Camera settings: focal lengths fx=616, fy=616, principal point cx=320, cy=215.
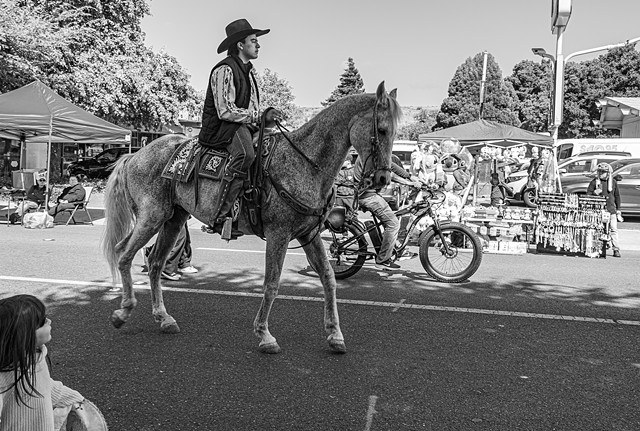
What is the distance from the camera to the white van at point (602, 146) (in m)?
25.1

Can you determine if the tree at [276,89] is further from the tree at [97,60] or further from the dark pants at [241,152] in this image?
the dark pants at [241,152]

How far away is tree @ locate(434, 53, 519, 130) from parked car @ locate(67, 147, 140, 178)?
4385 centimetres

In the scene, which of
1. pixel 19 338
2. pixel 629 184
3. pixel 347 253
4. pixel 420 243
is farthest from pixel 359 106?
pixel 629 184

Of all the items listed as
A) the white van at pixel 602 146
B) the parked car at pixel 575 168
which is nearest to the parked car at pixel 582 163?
the parked car at pixel 575 168

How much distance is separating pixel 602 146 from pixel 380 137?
24.7 m

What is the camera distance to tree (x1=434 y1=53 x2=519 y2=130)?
220ft

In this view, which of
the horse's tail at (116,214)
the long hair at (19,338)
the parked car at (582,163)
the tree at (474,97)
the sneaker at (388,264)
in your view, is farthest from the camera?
the tree at (474,97)

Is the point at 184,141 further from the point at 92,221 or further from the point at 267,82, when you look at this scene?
the point at 267,82

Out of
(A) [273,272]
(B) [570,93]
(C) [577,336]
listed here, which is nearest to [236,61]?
(A) [273,272]

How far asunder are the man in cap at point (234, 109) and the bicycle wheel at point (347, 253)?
Result: 9.49 ft

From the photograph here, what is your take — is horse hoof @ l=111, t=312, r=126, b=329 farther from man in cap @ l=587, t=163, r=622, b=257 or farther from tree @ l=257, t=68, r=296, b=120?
tree @ l=257, t=68, r=296, b=120

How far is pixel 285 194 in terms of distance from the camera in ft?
16.4

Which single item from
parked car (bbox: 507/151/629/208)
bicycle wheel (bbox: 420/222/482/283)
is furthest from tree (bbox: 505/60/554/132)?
bicycle wheel (bbox: 420/222/482/283)

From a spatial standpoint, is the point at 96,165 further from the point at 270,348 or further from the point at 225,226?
the point at 270,348
